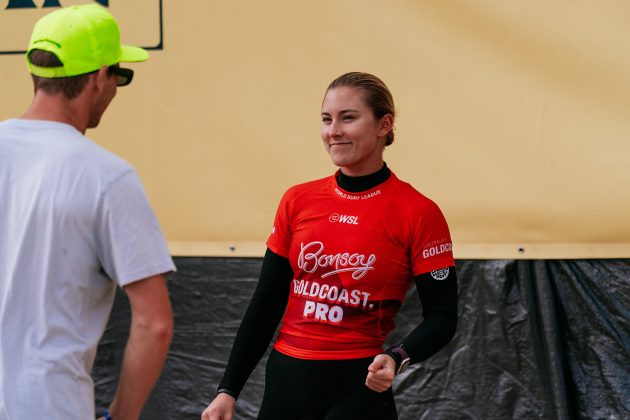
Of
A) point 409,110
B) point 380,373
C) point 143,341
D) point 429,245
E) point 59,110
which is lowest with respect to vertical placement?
point 380,373

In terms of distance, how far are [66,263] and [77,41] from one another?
0.45m

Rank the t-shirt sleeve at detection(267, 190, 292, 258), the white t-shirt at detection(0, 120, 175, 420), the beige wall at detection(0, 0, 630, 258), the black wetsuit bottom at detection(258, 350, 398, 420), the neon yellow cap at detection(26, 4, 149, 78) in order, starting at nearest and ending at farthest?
1. the white t-shirt at detection(0, 120, 175, 420)
2. the neon yellow cap at detection(26, 4, 149, 78)
3. the black wetsuit bottom at detection(258, 350, 398, 420)
4. the t-shirt sleeve at detection(267, 190, 292, 258)
5. the beige wall at detection(0, 0, 630, 258)

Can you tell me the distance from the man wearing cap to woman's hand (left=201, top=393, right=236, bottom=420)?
0.73m

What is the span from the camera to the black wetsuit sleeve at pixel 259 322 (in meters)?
2.77

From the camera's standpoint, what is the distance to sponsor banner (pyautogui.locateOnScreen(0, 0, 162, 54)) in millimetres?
3922

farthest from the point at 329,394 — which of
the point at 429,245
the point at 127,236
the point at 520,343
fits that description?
the point at 520,343

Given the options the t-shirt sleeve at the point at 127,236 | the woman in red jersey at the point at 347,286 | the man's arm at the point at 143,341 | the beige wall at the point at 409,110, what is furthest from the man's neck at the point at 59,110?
the beige wall at the point at 409,110

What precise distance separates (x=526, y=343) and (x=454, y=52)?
1.13 meters

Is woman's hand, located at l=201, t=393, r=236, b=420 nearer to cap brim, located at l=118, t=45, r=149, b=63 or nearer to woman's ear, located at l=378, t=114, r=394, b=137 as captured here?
woman's ear, located at l=378, t=114, r=394, b=137

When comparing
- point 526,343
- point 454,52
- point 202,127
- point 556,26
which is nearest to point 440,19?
point 454,52

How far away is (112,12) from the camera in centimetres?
394

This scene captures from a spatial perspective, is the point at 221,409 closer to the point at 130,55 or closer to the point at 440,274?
the point at 440,274

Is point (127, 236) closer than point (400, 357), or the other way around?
point (127, 236)

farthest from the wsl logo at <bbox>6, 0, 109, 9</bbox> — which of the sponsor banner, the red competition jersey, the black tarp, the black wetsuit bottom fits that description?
the black wetsuit bottom
